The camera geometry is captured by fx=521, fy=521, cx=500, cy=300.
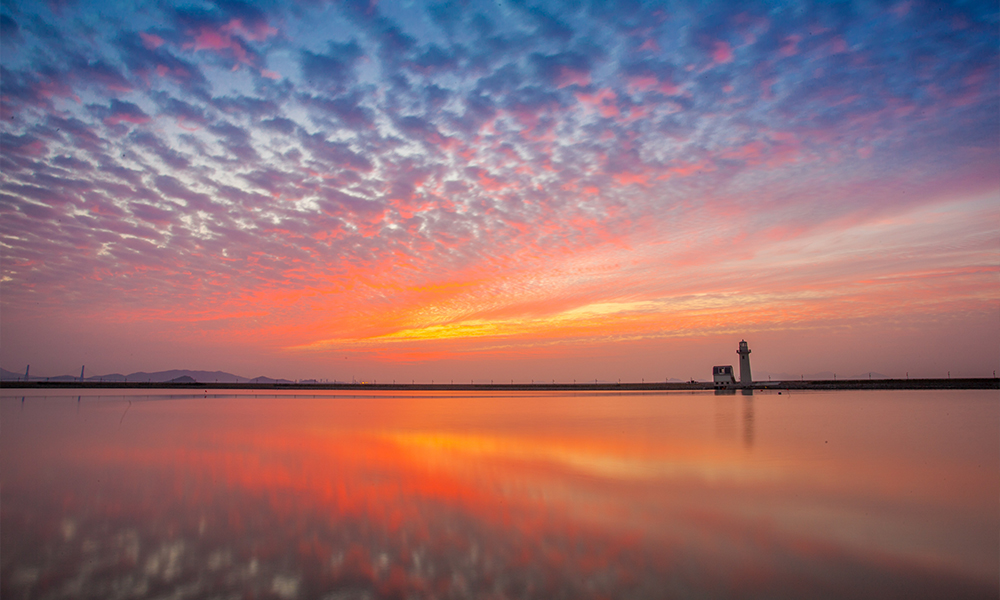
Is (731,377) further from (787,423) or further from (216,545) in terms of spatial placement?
(216,545)

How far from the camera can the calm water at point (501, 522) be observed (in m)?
5.80

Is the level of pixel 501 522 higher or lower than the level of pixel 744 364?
lower

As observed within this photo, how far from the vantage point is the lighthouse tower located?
88.8 m

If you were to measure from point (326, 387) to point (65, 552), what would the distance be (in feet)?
478

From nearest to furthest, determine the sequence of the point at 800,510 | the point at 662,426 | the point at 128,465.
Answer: the point at 800,510
the point at 128,465
the point at 662,426

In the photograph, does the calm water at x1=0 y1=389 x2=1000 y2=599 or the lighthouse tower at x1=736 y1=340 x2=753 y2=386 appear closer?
the calm water at x1=0 y1=389 x2=1000 y2=599

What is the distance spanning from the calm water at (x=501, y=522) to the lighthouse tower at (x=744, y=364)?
76.0 metres

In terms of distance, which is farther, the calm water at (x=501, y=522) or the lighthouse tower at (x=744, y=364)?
the lighthouse tower at (x=744, y=364)

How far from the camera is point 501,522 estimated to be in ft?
27.2

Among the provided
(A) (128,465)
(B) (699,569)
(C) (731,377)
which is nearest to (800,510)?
(B) (699,569)

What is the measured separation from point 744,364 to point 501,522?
303ft

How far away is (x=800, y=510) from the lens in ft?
29.3

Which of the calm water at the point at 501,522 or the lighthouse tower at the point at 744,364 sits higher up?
the lighthouse tower at the point at 744,364

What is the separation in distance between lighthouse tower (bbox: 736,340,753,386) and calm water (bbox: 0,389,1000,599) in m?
76.0
